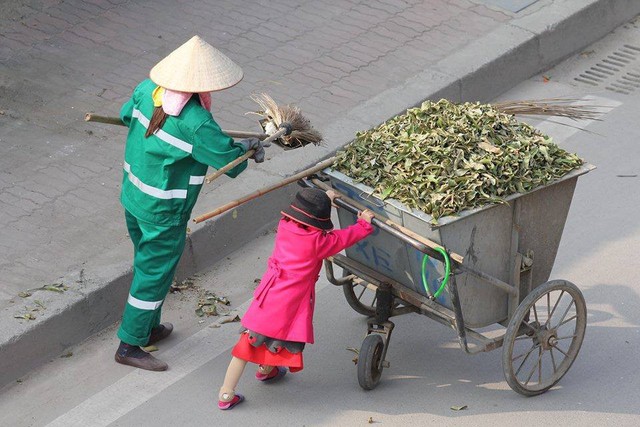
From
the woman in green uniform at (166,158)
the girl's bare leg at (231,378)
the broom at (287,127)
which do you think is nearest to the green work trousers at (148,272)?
the woman in green uniform at (166,158)

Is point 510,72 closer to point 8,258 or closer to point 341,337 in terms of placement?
point 341,337

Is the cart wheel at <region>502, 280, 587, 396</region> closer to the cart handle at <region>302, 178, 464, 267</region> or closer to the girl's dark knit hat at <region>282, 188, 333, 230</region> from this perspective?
the cart handle at <region>302, 178, 464, 267</region>

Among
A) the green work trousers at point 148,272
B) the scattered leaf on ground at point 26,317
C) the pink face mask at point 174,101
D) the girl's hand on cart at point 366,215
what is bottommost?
the scattered leaf on ground at point 26,317

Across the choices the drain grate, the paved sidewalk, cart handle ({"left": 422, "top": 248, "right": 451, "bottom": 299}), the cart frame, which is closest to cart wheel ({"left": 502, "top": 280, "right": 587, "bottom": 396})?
the cart frame

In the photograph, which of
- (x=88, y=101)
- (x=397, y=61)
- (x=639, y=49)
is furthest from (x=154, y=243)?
(x=639, y=49)

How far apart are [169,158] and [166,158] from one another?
2cm

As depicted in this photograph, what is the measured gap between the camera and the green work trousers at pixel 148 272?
211 inches

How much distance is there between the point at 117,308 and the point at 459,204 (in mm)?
2145

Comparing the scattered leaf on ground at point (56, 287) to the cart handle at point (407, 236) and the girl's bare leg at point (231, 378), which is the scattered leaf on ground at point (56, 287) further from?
the cart handle at point (407, 236)

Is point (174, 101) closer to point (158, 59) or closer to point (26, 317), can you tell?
point (26, 317)

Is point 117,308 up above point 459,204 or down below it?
below

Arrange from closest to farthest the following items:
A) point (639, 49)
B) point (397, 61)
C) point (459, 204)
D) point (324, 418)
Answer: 1. point (459, 204)
2. point (324, 418)
3. point (397, 61)
4. point (639, 49)

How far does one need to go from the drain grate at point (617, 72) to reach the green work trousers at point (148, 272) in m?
4.39

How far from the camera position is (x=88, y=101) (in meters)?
7.76
